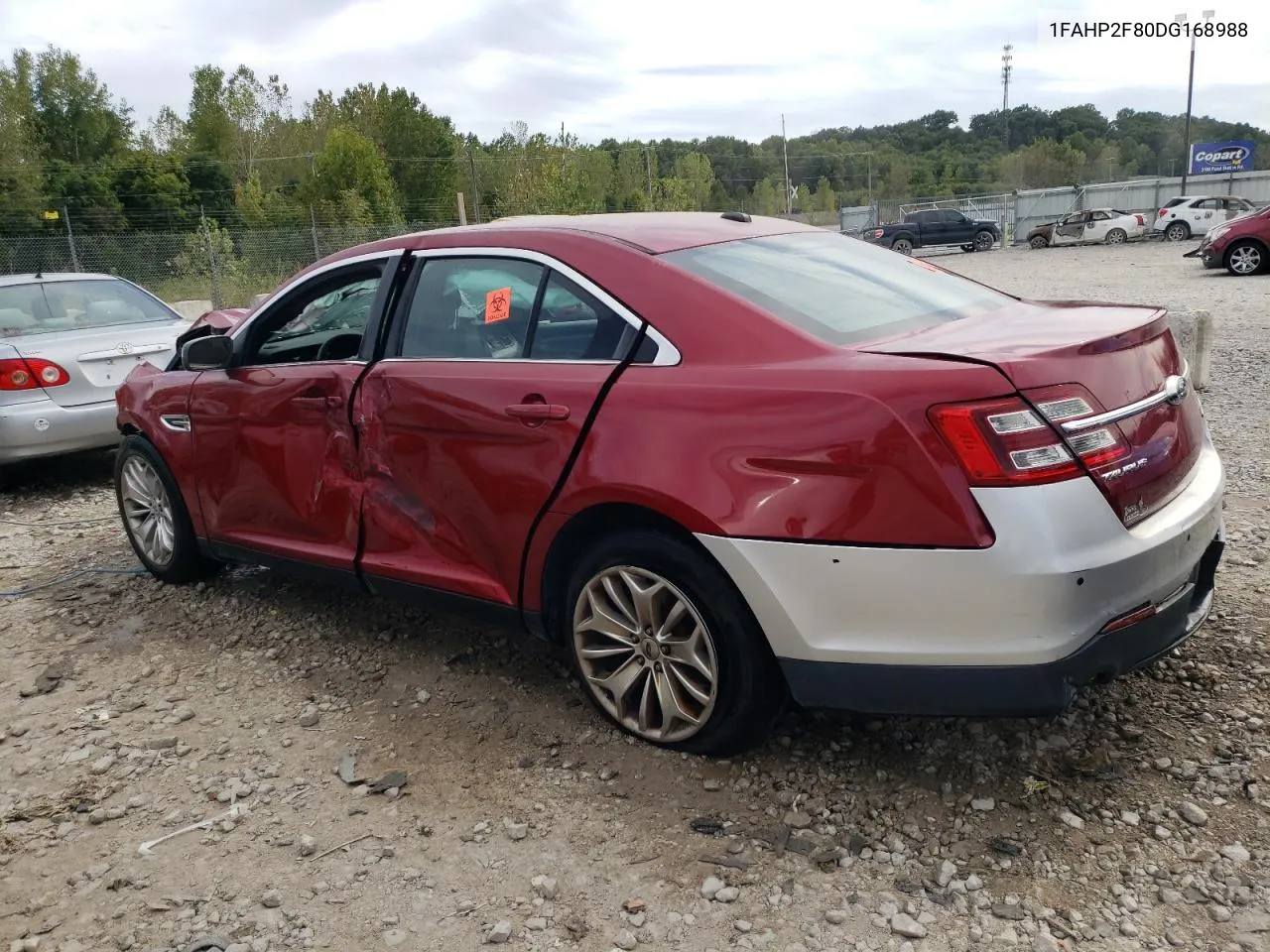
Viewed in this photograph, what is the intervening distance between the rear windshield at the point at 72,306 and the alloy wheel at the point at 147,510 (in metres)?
2.81

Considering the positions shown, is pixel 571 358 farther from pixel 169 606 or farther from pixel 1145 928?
pixel 169 606

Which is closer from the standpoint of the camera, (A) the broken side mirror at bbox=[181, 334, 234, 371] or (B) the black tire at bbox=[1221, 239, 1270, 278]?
(A) the broken side mirror at bbox=[181, 334, 234, 371]

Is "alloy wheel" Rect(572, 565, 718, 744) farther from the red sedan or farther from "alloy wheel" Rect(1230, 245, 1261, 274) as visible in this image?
"alloy wheel" Rect(1230, 245, 1261, 274)

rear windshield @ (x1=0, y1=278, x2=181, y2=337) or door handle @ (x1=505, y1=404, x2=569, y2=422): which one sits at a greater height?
rear windshield @ (x1=0, y1=278, x2=181, y2=337)

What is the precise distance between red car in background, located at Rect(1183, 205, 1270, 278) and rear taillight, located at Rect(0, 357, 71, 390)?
17762 millimetres

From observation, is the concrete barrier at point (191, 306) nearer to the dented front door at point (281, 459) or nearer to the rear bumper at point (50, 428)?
the rear bumper at point (50, 428)

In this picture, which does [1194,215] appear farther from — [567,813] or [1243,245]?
[567,813]

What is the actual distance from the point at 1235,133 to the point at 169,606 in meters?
85.7

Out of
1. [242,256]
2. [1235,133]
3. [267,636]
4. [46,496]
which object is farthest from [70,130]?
[1235,133]

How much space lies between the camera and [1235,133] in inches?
2908

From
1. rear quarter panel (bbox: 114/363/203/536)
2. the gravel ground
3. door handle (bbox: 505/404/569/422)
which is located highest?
door handle (bbox: 505/404/569/422)

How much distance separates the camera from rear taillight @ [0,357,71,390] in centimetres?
676

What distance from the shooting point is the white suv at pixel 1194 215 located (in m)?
32.0

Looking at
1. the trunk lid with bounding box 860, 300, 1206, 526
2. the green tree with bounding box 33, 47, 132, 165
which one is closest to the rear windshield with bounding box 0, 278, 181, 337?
the trunk lid with bounding box 860, 300, 1206, 526
